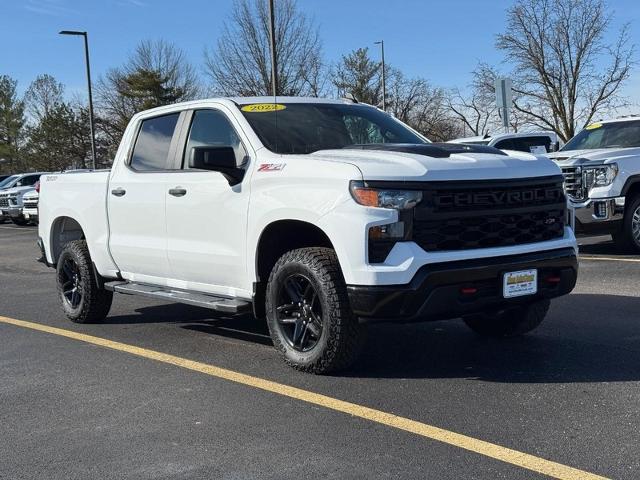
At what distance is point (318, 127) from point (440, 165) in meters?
1.45

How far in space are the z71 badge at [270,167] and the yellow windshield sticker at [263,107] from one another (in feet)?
2.38

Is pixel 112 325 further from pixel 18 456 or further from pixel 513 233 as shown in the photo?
pixel 513 233

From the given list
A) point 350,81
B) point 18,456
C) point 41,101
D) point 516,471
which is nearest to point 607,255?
point 516,471

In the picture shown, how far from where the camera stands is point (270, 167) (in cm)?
498

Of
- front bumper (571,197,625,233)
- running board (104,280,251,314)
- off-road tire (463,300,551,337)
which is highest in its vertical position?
front bumper (571,197,625,233)

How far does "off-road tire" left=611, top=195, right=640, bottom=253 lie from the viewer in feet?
33.0

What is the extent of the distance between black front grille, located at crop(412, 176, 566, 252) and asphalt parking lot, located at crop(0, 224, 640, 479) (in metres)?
0.89

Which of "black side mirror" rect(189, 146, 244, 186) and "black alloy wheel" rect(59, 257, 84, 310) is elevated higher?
"black side mirror" rect(189, 146, 244, 186)

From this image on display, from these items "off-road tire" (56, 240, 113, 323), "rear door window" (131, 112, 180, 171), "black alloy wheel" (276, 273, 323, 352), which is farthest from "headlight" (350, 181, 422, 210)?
"off-road tire" (56, 240, 113, 323)

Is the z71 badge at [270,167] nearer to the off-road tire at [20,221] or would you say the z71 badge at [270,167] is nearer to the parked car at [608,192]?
the parked car at [608,192]

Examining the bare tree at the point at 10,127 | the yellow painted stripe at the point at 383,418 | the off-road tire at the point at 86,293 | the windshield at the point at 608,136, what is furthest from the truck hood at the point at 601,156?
the bare tree at the point at 10,127

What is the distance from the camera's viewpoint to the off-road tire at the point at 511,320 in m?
5.66

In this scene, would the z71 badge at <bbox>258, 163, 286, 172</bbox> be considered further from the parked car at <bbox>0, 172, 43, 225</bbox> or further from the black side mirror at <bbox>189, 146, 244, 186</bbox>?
the parked car at <bbox>0, 172, 43, 225</bbox>

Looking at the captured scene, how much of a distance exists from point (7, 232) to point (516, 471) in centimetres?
2188
